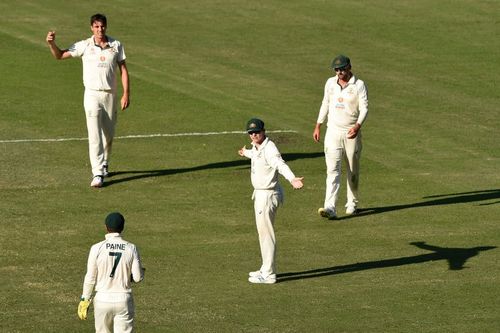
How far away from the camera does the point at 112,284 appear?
52.7 ft

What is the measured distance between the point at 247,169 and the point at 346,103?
395 centimetres

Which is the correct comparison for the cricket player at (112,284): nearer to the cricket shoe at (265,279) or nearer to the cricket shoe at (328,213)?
the cricket shoe at (265,279)

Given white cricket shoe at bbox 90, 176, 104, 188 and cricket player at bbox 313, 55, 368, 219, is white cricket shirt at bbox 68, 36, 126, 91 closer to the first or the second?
white cricket shoe at bbox 90, 176, 104, 188

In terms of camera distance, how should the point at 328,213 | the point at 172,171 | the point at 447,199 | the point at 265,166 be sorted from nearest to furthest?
1. the point at 265,166
2. the point at 328,213
3. the point at 447,199
4. the point at 172,171

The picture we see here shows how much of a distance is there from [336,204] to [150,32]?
16773 millimetres

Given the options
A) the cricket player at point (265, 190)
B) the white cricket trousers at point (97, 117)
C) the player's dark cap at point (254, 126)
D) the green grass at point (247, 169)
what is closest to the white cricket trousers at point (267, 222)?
the cricket player at point (265, 190)

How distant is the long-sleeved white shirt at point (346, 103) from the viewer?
23703 millimetres

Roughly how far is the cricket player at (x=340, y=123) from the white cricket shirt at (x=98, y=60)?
4.09 meters

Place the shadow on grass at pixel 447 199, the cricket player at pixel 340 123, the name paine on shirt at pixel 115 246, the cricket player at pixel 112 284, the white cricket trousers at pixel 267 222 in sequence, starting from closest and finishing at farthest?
the cricket player at pixel 112 284 < the name paine on shirt at pixel 115 246 < the white cricket trousers at pixel 267 222 < the cricket player at pixel 340 123 < the shadow on grass at pixel 447 199

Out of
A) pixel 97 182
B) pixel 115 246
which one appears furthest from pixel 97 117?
pixel 115 246

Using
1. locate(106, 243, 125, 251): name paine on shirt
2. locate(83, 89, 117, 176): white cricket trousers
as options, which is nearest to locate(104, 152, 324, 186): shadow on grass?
locate(83, 89, 117, 176): white cricket trousers

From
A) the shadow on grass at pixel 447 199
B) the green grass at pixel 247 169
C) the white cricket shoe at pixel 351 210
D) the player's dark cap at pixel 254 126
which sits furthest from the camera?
the shadow on grass at pixel 447 199

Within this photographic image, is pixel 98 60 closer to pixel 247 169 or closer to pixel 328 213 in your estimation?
pixel 247 169

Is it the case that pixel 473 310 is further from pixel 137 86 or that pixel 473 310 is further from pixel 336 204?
pixel 137 86
